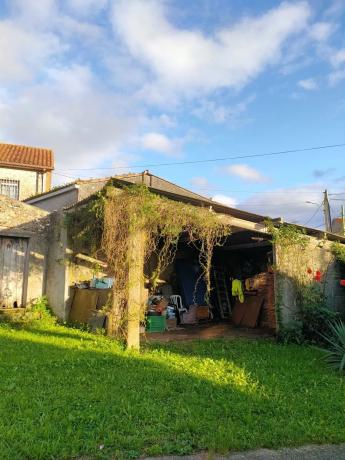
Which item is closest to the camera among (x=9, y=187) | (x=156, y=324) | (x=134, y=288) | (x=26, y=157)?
(x=134, y=288)

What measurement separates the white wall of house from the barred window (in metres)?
0.10

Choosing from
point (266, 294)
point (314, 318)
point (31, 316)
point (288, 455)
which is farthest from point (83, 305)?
point (288, 455)

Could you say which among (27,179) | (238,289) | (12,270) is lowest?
(238,289)

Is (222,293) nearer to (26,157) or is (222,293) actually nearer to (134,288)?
(134,288)

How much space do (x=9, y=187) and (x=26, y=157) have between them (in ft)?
5.80

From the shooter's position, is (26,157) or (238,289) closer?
(238,289)

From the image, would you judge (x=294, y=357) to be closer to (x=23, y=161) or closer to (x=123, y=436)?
(x=123, y=436)

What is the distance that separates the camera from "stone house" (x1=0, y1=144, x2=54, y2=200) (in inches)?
771

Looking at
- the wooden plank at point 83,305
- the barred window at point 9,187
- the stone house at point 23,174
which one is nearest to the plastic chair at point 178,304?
the wooden plank at point 83,305

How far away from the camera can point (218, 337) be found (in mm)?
10250

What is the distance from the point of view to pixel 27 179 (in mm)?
20047

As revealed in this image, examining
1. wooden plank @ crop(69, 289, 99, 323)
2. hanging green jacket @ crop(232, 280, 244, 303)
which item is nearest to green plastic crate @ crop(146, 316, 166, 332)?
wooden plank @ crop(69, 289, 99, 323)

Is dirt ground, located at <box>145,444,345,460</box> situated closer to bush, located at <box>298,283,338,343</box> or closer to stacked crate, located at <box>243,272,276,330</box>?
bush, located at <box>298,283,338,343</box>

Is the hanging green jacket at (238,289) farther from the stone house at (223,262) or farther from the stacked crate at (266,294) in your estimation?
the stone house at (223,262)
